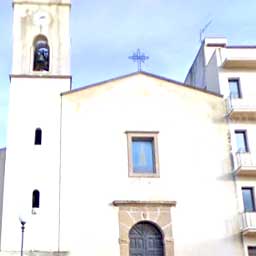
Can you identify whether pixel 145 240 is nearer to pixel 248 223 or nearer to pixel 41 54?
pixel 248 223

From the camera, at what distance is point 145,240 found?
23.0 metres

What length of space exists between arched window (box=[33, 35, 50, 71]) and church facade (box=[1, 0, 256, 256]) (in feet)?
0.16

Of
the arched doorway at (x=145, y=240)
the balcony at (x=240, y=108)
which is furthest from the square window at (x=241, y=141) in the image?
the arched doorway at (x=145, y=240)

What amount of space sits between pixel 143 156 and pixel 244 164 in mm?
4003

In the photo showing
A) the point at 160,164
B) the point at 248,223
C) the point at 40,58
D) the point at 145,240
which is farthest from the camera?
the point at 40,58

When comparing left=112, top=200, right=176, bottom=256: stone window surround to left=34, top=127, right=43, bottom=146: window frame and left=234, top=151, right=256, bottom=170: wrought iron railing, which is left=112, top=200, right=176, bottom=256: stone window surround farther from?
left=34, top=127, right=43, bottom=146: window frame

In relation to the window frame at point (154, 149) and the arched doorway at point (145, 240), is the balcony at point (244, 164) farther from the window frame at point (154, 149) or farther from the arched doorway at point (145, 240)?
the arched doorway at point (145, 240)

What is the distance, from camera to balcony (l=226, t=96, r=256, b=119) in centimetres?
2497

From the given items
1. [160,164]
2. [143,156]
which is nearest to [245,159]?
[160,164]

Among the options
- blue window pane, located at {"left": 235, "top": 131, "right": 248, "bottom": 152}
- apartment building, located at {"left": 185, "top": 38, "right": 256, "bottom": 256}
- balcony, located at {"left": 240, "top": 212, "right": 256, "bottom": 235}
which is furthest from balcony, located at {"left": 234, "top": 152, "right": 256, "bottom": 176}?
balcony, located at {"left": 240, "top": 212, "right": 256, "bottom": 235}

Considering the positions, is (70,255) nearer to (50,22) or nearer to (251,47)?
(50,22)

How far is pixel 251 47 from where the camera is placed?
26.8m

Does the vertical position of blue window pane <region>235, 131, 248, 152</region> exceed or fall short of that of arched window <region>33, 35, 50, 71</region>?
it falls short

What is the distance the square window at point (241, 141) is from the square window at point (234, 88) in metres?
1.67
